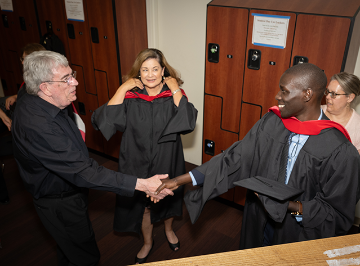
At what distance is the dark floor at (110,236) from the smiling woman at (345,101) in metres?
1.44

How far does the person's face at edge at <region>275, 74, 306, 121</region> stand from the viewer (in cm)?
157

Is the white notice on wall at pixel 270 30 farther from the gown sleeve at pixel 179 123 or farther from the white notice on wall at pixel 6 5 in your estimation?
the white notice on wall at pixel 6 5

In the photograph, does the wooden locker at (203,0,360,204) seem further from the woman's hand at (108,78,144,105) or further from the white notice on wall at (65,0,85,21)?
the white notice on wall at (65,0,85,21)

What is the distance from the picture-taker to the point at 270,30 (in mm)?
2473

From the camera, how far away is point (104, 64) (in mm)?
3711

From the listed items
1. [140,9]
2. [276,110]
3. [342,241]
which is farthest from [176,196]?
[140,9]

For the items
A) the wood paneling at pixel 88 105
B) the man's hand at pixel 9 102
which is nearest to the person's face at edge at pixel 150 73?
the man's hand at pixel 9 102

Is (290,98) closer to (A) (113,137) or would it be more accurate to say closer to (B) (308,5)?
(B) (308,5)

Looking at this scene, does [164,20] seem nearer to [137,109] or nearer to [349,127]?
[137,109]

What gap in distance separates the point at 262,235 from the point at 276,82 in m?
1.35

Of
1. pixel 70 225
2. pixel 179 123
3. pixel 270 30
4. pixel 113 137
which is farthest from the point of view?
pixel 113 137

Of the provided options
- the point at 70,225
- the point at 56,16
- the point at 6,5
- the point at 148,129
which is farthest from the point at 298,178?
the point at 6,5

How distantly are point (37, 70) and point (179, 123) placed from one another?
1.06 meters

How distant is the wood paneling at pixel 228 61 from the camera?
262 cm
